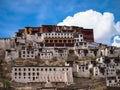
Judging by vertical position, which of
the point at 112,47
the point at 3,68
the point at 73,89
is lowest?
the point at 73,89

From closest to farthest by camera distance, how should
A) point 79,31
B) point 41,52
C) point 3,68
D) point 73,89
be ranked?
point 73,89 → point 3,68 → point 41,52 → point 79,31

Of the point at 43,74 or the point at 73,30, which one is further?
the point at 73,30

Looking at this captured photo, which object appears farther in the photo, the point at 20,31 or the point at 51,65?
the point at 20,31

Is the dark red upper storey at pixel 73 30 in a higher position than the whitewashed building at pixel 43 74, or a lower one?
higher

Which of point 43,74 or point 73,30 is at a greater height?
point 73,30

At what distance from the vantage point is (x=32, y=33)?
41875 millimetres

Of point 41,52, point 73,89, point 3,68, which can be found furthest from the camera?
point 41,52

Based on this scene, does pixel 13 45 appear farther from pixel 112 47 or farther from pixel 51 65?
pixel 112 47

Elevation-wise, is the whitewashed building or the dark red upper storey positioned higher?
the dark red upper storey

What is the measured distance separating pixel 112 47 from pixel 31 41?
9.45m

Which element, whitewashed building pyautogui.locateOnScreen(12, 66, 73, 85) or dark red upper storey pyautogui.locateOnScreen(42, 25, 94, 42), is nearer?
whitewashed building pyautogui.locateOnScreen(12, 66, 73, 85)

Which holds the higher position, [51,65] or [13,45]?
[13,45]

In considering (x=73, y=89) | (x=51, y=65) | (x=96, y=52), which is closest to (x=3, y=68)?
(x=51, y=65)

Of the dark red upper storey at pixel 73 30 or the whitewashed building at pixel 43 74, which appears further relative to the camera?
the dark red upper storey at pixel 73 30
